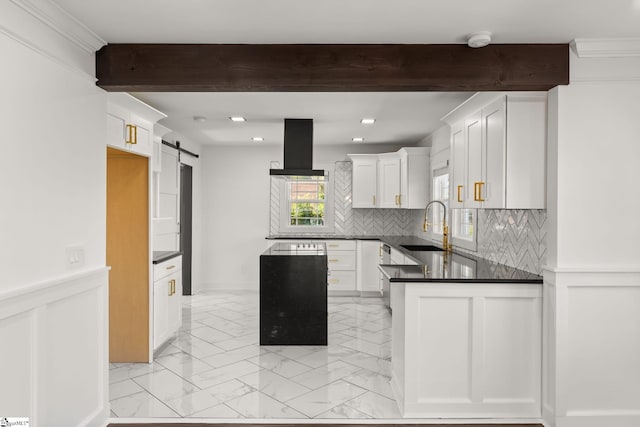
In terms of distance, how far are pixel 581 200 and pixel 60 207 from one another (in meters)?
2.95

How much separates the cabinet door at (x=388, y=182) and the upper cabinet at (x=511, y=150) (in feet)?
9.96

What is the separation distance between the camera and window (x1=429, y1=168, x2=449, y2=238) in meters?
5.45

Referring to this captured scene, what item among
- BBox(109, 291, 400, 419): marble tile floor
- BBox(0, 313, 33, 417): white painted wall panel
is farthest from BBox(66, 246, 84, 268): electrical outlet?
BBox(109, 291, 400, 419): marble tile floor

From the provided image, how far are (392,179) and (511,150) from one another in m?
3.55

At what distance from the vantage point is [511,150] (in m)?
2.81

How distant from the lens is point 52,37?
6.93ft

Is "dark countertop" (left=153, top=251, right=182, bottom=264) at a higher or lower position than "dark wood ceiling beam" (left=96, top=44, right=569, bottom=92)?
lower

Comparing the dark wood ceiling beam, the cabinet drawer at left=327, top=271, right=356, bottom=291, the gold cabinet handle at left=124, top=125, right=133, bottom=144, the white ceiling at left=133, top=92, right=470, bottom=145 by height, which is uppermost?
the white ceiling at left=133, top=92, right=470, bottom=145

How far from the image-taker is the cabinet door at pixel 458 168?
3623mm

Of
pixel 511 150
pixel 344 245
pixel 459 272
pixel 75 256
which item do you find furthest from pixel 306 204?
pixel 75 256

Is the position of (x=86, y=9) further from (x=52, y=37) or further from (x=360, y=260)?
(x=360, y=260)

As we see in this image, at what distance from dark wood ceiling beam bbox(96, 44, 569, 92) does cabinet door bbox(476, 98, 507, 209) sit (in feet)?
1.15

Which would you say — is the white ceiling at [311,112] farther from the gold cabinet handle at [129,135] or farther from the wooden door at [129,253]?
the wooden door at [129,253]

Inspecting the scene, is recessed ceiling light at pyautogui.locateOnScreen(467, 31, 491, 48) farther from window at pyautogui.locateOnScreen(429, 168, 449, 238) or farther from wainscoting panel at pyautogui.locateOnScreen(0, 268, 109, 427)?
window at pyautogui.locateOnScreen(429, 168, 449, 238)
